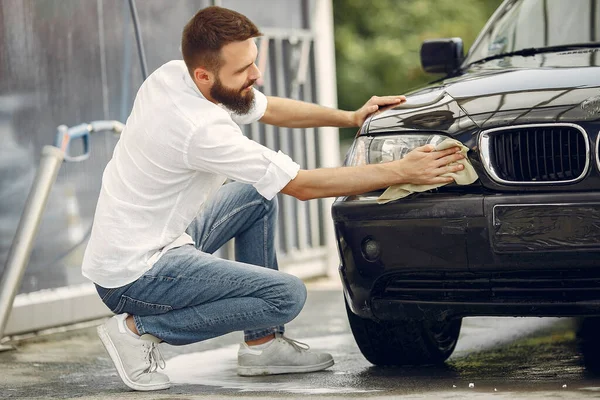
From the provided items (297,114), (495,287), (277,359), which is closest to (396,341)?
(277,359)

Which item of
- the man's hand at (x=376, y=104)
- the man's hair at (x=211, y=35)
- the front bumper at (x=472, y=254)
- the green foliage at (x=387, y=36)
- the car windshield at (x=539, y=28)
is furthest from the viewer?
the green foliage at (x=387, y=36)

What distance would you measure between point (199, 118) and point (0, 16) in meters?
2.41

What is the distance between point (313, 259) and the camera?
30.5ft

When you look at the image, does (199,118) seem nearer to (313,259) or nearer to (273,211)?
(273,211)

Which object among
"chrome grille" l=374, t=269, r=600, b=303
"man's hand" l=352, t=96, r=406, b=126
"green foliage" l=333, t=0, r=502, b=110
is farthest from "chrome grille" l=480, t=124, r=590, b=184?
"green foliage" l=333, t=0, r=502, b=110

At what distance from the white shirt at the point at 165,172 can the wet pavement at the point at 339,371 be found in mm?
535

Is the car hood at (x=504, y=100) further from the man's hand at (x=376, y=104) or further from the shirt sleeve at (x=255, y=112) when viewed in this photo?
the shirt sleeve at (x=255, y=112)

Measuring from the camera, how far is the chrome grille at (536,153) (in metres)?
4.14

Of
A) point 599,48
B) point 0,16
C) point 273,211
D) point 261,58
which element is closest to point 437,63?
point 599,48

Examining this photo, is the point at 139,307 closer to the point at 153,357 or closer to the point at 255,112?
the point at 153,357

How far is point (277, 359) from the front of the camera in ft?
16.1

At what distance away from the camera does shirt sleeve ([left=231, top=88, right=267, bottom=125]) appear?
493cm

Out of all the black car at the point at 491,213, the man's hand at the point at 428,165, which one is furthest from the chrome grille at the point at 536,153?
the man's hand at the point at 428,165

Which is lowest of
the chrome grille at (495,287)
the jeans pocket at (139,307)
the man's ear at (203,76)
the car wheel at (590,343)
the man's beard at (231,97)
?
the car wheel at (590,343)
